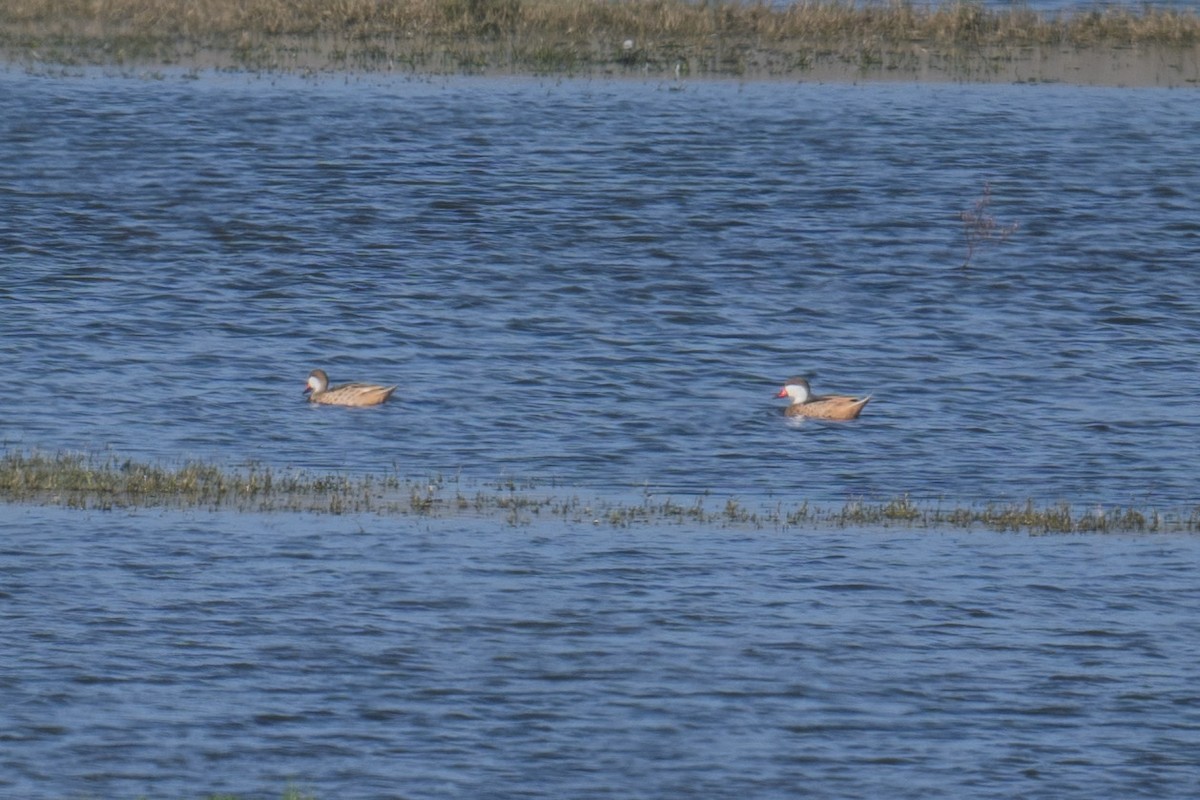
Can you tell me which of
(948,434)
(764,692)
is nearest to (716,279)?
(948,434)

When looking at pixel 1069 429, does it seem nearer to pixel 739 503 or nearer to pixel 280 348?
pixel 739 503

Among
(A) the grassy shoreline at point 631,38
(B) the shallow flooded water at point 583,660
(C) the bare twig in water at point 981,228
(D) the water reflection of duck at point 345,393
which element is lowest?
(C) the bare twig in water at point 981,228

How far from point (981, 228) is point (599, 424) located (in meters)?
14.9

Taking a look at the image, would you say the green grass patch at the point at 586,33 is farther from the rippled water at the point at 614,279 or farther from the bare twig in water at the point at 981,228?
the bare twig in water at the point at 981,228

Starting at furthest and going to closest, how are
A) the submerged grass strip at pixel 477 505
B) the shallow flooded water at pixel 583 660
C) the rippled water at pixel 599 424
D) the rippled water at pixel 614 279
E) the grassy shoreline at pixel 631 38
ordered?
the grassy shoreline at pixel 631 38 → the rippled water at pixel 614 279 → the submerged grass strip at pixel 477 505 → the rippled water at pixel 599 424 → the shallow flooded water at pixel 583 660

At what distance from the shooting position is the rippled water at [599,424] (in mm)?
12219

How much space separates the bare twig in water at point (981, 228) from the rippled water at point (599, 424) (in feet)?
1.37

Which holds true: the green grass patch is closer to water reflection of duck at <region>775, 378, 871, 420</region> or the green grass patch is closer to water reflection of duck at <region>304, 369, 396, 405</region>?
water reflection of duck at <region>775, 378, 871, 420</region>

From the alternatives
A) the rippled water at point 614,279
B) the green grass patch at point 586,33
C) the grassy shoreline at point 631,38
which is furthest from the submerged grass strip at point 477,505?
the green grass patch at point 586,33

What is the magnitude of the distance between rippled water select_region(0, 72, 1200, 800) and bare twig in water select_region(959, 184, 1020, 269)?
42 cm

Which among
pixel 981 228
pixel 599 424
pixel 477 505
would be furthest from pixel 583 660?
pixel 981 228

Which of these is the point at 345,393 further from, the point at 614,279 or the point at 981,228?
the point at 981,228

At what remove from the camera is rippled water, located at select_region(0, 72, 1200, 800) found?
12.2m

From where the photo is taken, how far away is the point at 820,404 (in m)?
21.8
